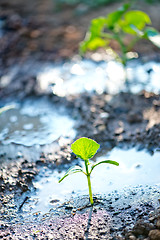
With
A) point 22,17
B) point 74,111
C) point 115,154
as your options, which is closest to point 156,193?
point 115,154

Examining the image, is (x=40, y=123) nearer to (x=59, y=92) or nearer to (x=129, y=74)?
(x=59, y=92)

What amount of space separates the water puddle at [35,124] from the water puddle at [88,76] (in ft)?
0.72

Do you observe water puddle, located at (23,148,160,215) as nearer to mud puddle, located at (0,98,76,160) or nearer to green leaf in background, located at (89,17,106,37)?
mud puddle, located at (0,98,76,160)

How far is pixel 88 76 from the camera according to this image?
2723mm

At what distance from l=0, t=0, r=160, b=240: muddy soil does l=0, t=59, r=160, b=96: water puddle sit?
92 mm

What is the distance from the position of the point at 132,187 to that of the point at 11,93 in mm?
1527

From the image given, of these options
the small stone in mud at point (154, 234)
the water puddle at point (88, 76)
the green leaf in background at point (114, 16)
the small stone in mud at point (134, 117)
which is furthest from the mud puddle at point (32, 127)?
the small stone in mud at point (154, 234)

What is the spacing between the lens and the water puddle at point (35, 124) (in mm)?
2021

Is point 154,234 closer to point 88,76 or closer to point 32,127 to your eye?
point 32,127

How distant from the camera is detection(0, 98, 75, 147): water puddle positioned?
2.02m

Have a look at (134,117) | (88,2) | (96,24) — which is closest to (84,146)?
(134,117)

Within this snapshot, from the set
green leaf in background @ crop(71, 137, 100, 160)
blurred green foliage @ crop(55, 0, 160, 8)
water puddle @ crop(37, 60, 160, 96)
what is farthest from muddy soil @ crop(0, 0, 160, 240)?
blurred green foliage @ crop(55, 0, 160, 8)

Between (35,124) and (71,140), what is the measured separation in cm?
39

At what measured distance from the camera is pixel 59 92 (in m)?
2.52
